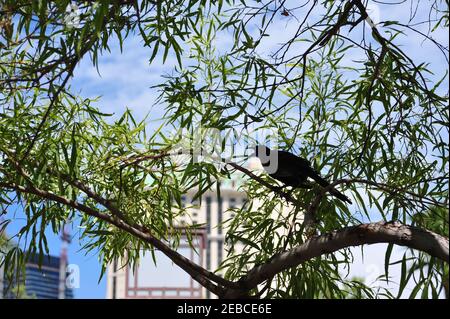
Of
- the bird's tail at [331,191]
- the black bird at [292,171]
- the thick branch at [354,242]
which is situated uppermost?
the black bird at [292,171]

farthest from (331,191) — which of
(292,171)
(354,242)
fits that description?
(354,242)

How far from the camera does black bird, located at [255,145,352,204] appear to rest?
6.68 feet

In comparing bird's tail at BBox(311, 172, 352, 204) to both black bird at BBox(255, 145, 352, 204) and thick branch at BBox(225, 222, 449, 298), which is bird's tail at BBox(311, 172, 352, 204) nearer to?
black bird at BBox(255, 145, 352, 204)

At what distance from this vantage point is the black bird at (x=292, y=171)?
2.04 metres

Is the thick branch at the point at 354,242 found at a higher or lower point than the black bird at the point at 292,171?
Answer: lower

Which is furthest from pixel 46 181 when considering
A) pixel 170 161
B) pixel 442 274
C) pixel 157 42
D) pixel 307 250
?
pixel 442 274

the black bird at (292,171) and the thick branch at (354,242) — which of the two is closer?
the thick branch at (354,242)

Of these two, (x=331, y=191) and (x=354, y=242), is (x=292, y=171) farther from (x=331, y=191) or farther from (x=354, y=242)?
(x=354, y=242)

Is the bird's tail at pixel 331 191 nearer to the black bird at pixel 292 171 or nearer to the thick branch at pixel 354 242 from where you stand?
the black bird at pixel 292 171

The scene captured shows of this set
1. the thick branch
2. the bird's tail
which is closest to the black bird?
the bird's tail

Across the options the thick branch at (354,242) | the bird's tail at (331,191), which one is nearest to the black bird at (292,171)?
the bird's tail at (331,191)

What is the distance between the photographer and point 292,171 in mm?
2045
